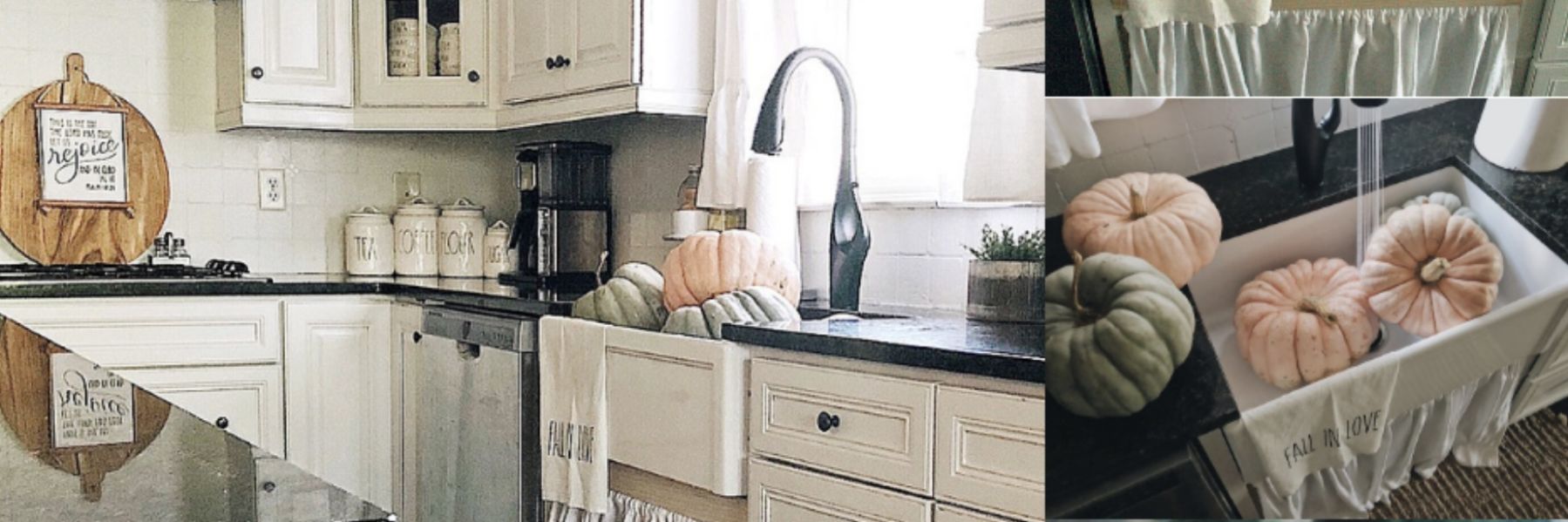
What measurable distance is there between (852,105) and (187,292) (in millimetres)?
1673

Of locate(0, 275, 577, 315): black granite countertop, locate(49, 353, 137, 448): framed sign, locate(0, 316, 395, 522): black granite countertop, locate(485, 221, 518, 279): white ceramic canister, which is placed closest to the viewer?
locate(0, 316, 395, 522): black granite countertop

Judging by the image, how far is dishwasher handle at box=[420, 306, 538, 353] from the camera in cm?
275

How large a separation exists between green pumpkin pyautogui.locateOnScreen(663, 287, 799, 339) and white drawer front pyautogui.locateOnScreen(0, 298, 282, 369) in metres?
1.49

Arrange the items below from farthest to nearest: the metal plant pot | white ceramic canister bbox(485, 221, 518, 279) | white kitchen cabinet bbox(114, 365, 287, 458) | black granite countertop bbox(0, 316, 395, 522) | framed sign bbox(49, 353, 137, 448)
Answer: white ceramic canister bbox(485, 221, 518, 279)
white kitchen cabinet bbox(114, 365, 287, 458)
the metal plant pot
framed sign bbox(49, 353, 137, 448)
black granite countertop bbox(0, 316, 395, 522)

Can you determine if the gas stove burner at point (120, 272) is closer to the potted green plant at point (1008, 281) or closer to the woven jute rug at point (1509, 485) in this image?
the potted green plant at point (1008, 281)

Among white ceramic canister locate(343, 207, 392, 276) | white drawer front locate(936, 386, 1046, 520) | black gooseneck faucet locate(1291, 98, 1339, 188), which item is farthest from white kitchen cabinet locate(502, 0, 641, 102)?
black gooseneck faucet locate(1291, 98, 1339, 188)

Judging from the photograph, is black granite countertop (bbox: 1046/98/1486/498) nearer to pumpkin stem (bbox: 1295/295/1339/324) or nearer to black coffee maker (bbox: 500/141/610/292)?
pumpkin stem (bbox: 1295/295/1339/324)

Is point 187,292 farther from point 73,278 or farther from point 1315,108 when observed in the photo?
point 1315,108

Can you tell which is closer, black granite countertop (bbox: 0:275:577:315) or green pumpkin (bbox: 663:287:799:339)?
green pumpkin (bbox: 663:287:799:339)

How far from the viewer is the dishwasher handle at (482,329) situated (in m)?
2.75

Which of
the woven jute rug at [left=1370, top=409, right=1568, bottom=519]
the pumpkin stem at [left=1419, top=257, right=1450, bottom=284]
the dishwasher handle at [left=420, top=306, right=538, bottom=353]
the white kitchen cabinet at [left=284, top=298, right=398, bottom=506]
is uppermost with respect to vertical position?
the pumpkin stem at [left=1419, top=257, right=1450, bottom=284]

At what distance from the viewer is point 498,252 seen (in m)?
3.85

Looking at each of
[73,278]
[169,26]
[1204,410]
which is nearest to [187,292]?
[73,278]

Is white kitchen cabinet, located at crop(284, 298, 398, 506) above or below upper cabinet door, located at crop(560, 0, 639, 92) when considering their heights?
below
